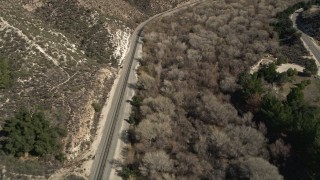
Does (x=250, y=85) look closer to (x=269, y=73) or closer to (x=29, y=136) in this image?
(x=269, y=73)

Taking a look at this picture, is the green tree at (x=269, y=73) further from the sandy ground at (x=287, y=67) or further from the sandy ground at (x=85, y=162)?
the sandy ground at (x=85, y=162)

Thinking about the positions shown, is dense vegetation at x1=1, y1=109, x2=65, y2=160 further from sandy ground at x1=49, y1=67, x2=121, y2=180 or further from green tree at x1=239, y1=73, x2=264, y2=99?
green tree at x1=239, y1=73, x2=264, y2=99

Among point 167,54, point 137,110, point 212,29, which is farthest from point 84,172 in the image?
point 212,29

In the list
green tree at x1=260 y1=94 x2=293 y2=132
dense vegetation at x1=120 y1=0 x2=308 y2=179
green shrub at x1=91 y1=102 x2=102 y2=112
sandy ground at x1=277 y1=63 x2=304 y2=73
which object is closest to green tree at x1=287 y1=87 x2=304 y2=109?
green tree at x1=260 y1=94 x2=293 y2=132

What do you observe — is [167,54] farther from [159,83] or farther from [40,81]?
[40,81]

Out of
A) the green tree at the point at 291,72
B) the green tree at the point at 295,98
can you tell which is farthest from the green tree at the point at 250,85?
the green tree at the point at 291,72

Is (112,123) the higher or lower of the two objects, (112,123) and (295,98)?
the lower

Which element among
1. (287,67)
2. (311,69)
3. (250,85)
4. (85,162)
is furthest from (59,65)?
(311,69)
